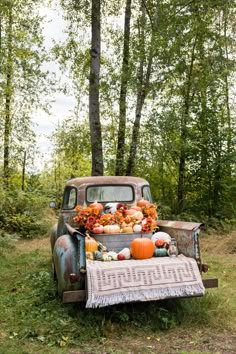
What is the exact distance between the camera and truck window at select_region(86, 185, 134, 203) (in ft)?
20.7

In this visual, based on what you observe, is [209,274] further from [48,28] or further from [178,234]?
[48,28]

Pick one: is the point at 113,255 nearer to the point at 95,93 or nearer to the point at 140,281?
the point at 140,281

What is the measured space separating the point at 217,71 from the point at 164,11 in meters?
2.62

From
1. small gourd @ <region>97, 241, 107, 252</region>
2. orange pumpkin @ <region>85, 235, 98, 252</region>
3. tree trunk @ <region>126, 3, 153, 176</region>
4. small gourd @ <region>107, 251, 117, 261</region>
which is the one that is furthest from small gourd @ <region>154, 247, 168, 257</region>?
tree trunk @ <region>126, 3, 153, 176</region>

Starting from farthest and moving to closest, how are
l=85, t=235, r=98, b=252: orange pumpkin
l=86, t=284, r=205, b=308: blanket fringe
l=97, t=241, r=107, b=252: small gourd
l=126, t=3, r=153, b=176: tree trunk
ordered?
1. l=126, t=3, r=153, b=176: tree trunk
2. l=97, t=241, r=107, b=252: small gourd
3. l=85, t=235, r=98, b=252: orange pumpkin
4. l=86, t=284, r=205, b=308: blanket fringe

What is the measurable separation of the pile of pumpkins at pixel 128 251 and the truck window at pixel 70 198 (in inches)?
59.2

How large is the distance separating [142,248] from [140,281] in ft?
1.94

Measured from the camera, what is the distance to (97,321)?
4332 millimetres

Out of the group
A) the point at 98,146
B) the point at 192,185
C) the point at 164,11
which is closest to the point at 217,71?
the point at 164,11

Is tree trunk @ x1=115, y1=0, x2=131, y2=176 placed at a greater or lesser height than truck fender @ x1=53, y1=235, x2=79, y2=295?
greater

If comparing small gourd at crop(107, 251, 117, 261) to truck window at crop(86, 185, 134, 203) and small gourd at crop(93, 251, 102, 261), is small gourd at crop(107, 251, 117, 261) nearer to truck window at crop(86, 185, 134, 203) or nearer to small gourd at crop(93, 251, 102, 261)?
small gourd at crop(93, 251, 102, 261)

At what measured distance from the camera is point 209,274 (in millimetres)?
6859

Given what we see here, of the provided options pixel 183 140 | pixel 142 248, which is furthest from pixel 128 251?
pixel 183 140

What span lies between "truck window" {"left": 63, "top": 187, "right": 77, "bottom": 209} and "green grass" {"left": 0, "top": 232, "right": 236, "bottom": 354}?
1.36 metres
